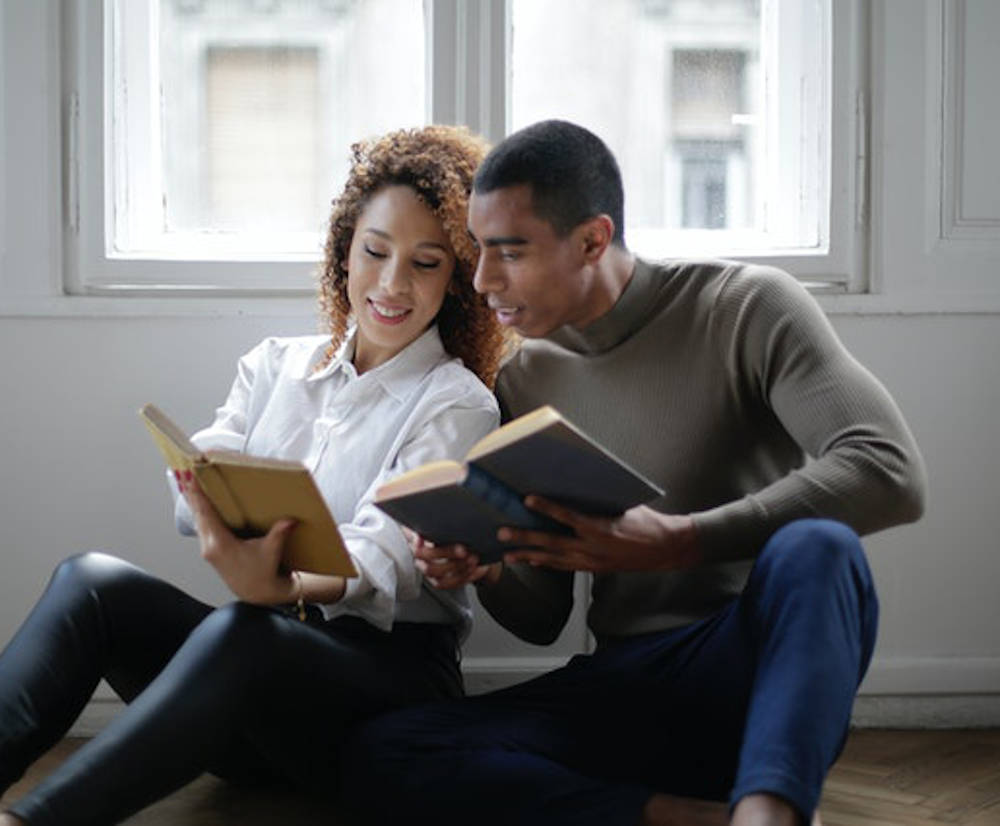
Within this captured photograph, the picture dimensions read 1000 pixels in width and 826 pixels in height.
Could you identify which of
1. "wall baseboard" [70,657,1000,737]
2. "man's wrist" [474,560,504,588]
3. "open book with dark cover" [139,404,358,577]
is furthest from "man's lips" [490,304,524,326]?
"wall baseboard" [70,657,1000,737]

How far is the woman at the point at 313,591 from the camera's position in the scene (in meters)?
1.65

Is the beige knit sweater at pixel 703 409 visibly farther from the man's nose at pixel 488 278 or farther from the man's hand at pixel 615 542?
the man's nose at pixel 488 278

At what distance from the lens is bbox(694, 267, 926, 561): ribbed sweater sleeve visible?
5.51ft

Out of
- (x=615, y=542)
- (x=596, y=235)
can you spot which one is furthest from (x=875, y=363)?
(x=615, y=542)

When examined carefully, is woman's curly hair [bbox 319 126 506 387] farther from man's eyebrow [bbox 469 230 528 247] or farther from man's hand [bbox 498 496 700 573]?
man's hand [bbox 498 496 700 573]

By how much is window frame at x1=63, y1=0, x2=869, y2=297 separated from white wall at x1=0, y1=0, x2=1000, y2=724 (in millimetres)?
29

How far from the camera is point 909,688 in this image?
8.51ft

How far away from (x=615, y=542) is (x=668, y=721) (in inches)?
12.5

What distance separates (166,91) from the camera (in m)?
2.67

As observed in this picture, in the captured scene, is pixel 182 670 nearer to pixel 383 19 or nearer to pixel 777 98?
pixel 383 19

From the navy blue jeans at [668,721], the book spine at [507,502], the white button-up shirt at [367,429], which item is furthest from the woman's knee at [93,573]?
the book spine at [507,502]

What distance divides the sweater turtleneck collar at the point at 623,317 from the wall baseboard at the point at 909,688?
82 centimetres

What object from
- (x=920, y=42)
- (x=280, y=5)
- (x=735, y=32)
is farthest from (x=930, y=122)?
(x=280, y=5)

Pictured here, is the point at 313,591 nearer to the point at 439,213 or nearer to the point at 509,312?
Answer: the point at 509,312
